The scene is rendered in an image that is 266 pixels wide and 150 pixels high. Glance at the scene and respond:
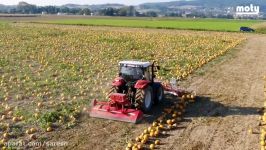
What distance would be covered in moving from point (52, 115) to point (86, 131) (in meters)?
1.47

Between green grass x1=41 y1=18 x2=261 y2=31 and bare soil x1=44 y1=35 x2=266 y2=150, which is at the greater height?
green grass x1=41 y1=18 x2=261 y2=31

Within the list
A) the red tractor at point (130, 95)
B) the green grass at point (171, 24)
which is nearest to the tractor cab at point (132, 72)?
the red tractor at point (130, 95)

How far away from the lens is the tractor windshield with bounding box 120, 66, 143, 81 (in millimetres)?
12656

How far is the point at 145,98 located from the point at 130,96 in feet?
1.67

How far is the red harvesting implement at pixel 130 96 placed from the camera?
11.9 meters

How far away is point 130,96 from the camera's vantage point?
12.3 meters

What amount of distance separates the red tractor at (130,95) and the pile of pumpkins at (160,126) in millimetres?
629

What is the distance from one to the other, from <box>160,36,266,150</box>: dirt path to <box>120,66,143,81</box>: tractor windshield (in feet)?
6.70

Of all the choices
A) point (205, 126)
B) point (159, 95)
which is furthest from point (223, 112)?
point (159, 95)

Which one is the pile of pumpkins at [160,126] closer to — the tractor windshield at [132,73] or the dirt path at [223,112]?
the dirt path at [223,112]

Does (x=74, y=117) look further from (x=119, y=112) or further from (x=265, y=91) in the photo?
(x=265, y=91)

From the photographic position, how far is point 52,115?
39.4ft

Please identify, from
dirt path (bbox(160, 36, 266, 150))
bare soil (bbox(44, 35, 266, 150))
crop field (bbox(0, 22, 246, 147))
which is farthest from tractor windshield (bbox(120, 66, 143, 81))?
dirt path (bbox(160, 36, 266, 150))

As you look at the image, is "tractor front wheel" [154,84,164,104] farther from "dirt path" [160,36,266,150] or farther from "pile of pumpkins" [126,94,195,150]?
"dirt path" [160,36,266,150]
